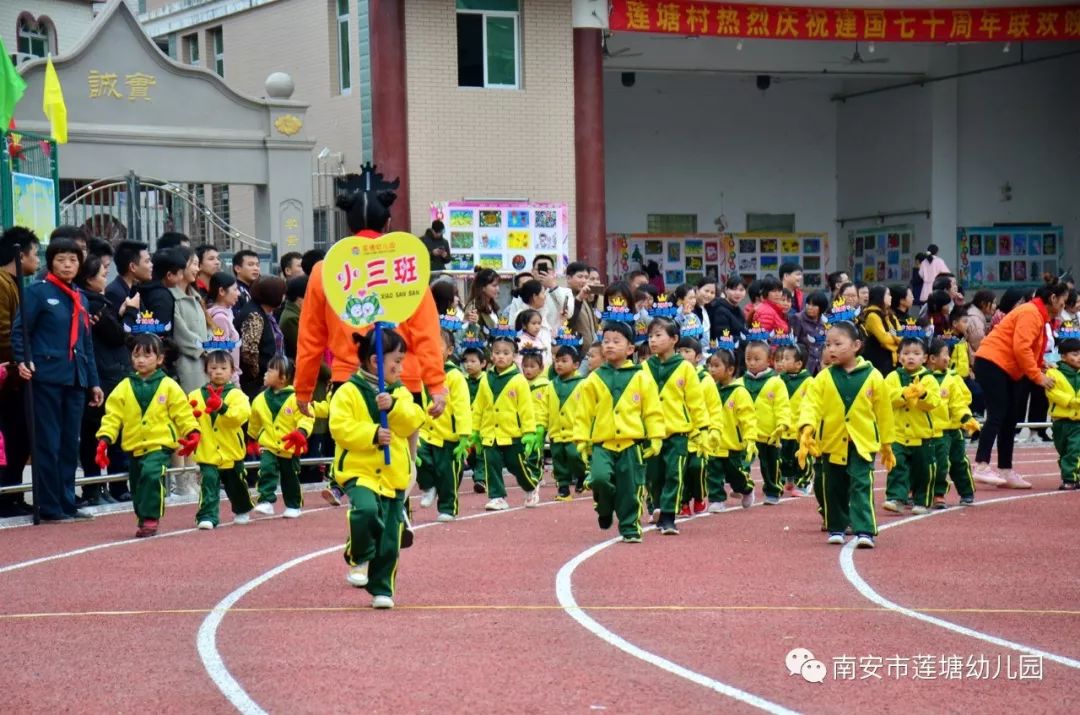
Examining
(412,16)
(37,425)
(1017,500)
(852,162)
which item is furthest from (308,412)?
(852,162)

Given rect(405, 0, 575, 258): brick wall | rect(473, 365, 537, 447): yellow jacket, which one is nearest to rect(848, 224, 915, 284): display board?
rect(405, 0, 575, 258): brick wall

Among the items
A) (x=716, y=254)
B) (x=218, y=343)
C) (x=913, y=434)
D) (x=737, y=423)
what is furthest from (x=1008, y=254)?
(x=218, y=343)

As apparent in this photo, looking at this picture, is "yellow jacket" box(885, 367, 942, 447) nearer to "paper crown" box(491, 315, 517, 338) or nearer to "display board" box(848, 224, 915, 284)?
"paper crown" box(491, 315, 517, 338)

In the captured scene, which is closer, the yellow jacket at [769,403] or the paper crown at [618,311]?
the yellow jacket at [769,403]

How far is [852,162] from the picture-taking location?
34.1 meters

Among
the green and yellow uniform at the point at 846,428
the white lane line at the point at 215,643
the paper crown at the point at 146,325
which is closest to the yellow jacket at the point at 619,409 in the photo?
the green and yellow uniform at the point at 846,428

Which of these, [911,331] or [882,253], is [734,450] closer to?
[911,331]

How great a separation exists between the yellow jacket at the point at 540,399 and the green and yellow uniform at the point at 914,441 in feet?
10.8

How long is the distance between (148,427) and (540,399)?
4.30 m

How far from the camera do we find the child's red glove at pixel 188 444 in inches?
509

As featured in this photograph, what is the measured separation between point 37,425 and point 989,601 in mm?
7707

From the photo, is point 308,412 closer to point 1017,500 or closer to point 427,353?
point 427,353

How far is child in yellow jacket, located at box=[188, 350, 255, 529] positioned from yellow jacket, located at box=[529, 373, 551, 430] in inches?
116

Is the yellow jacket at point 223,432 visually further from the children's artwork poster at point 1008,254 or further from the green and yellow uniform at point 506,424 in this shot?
the children's artwork poster at point 1008,254
